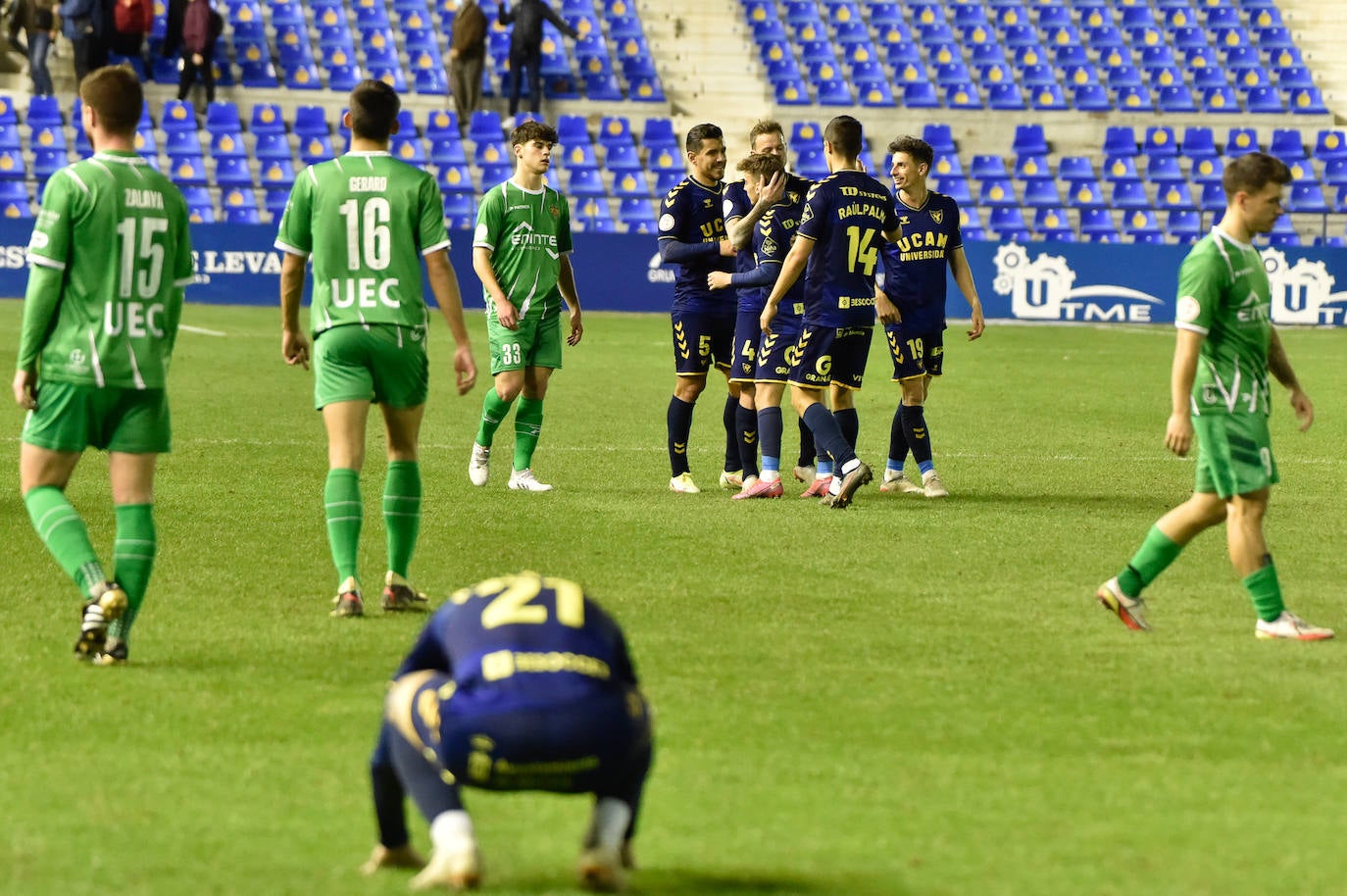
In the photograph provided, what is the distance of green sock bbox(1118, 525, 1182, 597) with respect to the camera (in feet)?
22.5

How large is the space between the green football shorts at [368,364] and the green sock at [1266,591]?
10.5ft

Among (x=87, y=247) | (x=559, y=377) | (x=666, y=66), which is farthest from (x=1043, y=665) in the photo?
(x=666, y=66)

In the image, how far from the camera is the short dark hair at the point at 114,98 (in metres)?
5.91

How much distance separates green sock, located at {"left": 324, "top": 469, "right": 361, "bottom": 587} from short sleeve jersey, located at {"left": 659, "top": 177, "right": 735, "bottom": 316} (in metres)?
4.20

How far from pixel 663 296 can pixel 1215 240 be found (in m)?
21.3

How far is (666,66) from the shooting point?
33594 mm

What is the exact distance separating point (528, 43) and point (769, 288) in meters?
20.2

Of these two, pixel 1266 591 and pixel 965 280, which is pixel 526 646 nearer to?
pixel 1266 591

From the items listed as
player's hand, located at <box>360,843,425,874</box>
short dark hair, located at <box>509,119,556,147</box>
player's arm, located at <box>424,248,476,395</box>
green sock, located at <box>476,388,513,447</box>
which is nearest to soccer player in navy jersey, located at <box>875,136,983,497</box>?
short dark hair, located at <box>509,119,556,147</box>

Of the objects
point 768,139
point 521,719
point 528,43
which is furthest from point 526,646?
point 528,43

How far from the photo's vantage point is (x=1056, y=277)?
27156mm

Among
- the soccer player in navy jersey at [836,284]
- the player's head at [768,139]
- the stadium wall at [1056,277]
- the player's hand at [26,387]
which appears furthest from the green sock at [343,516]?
the stadium wall at [1056,277]

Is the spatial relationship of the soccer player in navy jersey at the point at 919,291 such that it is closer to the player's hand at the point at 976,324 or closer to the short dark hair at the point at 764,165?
the player's hand at the point at 976,324

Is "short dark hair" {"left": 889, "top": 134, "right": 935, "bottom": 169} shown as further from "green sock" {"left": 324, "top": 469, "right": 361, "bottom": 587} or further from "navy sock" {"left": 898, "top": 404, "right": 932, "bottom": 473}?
"green sock" {"left": 324, "top": 469, "right": 361, "bottom": 587}
